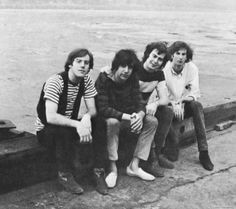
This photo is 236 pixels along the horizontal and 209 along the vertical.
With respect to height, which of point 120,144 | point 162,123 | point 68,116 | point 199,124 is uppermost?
point 68,116

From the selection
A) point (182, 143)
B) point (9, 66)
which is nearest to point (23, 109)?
point (182, 143)

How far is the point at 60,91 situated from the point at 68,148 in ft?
1.69

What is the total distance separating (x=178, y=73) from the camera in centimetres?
549

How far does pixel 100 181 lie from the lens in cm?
439

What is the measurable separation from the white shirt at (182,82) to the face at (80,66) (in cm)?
141

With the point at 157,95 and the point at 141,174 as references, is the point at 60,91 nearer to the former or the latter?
the point at 141,174

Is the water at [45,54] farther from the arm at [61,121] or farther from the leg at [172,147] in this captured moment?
the arm at [61,121]

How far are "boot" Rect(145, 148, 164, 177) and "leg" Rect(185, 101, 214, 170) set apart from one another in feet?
1.88

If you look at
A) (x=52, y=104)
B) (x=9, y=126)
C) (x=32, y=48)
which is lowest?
(x=32, y=48)

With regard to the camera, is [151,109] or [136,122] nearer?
[136,122]

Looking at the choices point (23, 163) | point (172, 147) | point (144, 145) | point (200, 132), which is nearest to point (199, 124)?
point (200, 132)

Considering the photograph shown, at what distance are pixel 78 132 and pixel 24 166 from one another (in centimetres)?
58

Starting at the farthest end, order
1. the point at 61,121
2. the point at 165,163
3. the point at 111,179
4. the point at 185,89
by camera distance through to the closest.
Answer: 1. the point at 185,89
2. the point at 165,163
3. the point at 111,179
4. the point at 61,121

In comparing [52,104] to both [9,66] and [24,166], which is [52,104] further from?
[9,66]
